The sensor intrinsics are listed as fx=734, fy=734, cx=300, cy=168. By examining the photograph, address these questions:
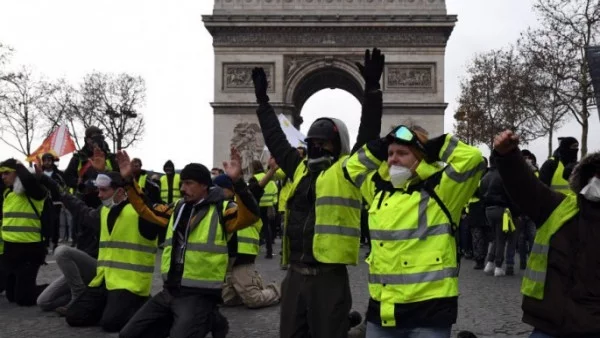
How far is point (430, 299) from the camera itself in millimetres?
3652

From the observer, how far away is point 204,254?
18.9 feet

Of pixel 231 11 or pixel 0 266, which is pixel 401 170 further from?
pixel 231 11

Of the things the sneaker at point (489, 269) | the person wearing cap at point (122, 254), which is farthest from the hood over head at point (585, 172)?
the sneaker at point (489, 269)

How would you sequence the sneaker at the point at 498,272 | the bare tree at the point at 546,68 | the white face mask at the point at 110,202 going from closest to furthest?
the white face mask at the point at 110,202 < the sneaker at the point at 498,272 < the bare tree at the point at 546,68

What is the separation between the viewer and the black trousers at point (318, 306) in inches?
182

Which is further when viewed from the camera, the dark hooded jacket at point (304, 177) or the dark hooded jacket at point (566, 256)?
the dark hooded jacket at point (304, 177)

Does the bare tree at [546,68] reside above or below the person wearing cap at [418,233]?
above

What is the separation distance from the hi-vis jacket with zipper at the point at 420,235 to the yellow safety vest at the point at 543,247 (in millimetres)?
431

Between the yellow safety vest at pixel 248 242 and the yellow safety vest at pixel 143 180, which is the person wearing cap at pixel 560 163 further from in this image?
the yellow safety vest at pixel 143 180

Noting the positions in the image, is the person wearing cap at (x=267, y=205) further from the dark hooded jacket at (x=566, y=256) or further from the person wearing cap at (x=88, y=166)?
the dark hooded jacket at (x=566, y=256)

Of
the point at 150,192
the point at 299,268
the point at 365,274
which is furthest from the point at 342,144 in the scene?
the point at 150,192

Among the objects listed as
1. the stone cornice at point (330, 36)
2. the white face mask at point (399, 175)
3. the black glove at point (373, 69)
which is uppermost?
the stone cornice at point (330, 36)

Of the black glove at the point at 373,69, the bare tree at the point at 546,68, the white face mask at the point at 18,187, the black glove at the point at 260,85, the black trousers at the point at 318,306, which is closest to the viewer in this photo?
the black trousers at the point at 318,306

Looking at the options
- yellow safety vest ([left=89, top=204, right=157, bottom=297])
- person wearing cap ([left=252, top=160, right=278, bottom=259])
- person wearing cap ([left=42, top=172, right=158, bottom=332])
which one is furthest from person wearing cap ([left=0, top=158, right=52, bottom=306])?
person wearing cap ([left=252, top=160, right=278, bottom=259])
